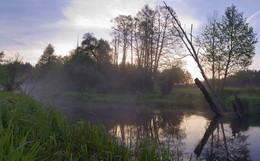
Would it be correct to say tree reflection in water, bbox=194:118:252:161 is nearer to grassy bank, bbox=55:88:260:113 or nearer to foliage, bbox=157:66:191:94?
grassy bank, bbox=55:88:260:113

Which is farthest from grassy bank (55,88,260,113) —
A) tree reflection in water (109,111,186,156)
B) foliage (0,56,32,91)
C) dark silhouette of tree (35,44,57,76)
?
dark silhouette of tree (35,44,57,76)

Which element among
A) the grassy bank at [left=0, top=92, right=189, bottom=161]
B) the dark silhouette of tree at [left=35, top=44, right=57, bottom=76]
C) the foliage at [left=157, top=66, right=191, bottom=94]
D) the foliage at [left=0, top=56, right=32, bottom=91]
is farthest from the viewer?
the dark silhouette of tree at [left=35, top=44, right=57, bottom=76]

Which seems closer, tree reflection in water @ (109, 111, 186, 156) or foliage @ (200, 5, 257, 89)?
tree reflection in water @ (109, 111, 186, 156)

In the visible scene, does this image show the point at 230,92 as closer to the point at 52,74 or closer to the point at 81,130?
the point at 81,130

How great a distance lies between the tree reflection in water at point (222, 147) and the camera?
19.0 feet

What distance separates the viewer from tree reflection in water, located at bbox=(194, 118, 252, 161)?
5.78 meters

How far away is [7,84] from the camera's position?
20.8m

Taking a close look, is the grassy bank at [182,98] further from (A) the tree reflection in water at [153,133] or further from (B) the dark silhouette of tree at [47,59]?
(B) the dark silhouette of tree at [47,59]

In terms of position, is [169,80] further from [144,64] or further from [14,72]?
[14,72]

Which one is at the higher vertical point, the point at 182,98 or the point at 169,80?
the point at 169,80

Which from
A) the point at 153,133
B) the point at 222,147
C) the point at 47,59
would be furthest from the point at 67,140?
the point at 47,59

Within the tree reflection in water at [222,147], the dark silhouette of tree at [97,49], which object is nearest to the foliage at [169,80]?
the dark silhouette of tree at [97,49]

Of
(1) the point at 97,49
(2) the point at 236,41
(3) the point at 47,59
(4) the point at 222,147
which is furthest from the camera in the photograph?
(3) the point at 47,59

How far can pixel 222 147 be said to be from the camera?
265 inches
